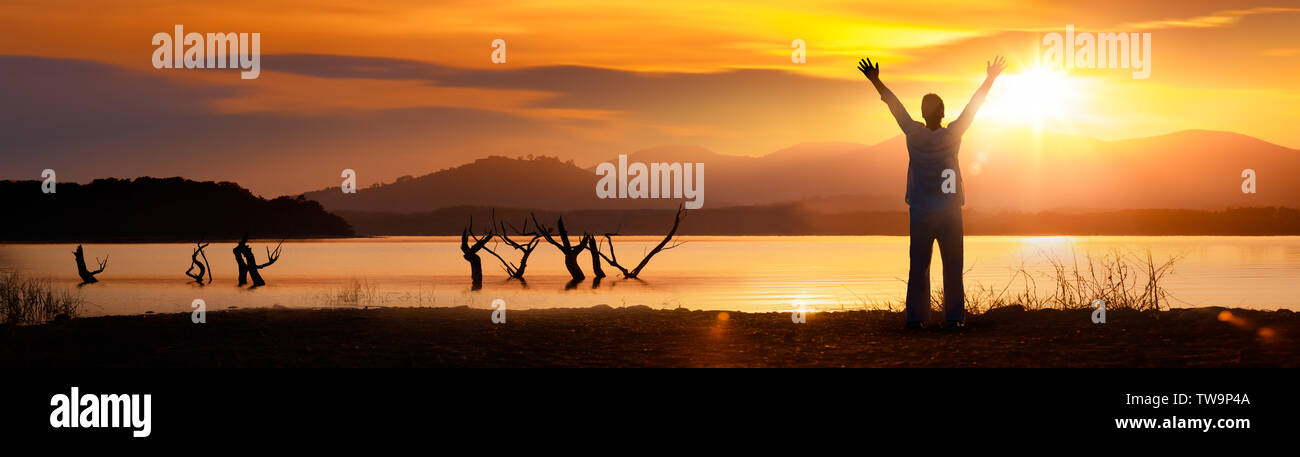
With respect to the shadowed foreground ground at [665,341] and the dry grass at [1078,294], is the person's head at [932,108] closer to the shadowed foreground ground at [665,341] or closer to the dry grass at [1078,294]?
the shadowed foreground ground at [665,341]

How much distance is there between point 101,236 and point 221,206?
17603 mm

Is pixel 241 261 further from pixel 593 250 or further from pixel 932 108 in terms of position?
pixel 932 108

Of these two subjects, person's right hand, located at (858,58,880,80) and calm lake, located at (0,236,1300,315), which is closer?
person's right hand, located at (858,58,880,80)

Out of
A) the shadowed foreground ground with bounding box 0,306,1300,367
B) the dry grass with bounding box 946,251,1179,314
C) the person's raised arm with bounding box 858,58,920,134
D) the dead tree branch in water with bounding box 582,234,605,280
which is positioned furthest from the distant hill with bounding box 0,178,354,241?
the person's raised arm with bounding box 858,58,920,134

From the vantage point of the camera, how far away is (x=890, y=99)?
12367 mm

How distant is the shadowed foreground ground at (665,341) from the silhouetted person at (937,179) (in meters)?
0.69

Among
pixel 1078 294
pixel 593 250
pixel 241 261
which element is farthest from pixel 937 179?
pixel 241 261

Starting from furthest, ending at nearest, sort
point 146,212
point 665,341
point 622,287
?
point 146,212 → point 622,287 → point 665,341

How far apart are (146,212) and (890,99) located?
16317cm

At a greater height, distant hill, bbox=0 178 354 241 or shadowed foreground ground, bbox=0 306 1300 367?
distant hill, bbox=0 178 354 241

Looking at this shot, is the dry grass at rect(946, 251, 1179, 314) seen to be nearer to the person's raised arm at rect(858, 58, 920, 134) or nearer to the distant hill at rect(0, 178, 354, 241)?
the person's raised arm at rect(858, 58, 920, 134)

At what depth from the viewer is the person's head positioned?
481 inches
